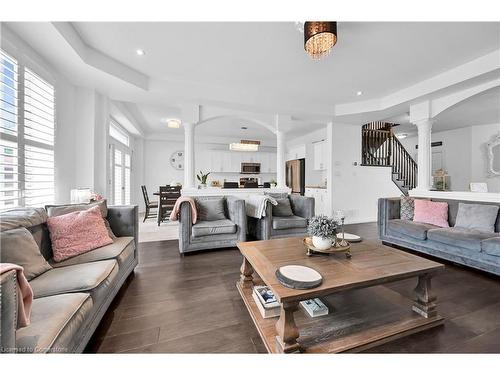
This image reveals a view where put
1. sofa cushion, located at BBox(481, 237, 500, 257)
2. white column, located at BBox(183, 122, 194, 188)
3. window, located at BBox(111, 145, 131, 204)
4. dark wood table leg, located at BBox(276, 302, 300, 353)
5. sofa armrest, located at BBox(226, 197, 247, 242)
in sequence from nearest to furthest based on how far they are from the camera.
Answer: dark wood table leg, located at BBox(276, 302, 300, 353)
sofa cushion, located at BBox(481, 237, 500, 257)
sofa armrest, located at BBox(226, 197, 247, 242)
white column, located at BBox(183, 122, 194, 188)
window, located at BBox(111, 145, 131, 204)

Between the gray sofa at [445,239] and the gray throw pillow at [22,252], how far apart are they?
400 centimetres

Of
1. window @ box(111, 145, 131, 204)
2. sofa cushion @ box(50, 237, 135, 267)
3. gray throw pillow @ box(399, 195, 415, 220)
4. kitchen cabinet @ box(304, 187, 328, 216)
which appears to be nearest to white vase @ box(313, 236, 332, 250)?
sofa cushion @ box(50, 237, 135, 267)

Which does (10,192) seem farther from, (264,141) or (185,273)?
(264,141)

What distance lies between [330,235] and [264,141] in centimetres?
706

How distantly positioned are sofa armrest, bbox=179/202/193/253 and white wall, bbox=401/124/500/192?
7.76 meters

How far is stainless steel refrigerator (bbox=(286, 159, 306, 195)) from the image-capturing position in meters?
7.64

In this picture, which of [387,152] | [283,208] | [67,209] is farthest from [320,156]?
[67,209]

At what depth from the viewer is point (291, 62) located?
9.96 ft

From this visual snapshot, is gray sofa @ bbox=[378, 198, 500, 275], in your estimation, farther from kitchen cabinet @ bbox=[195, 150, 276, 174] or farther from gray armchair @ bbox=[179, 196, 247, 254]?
kitchen cabinet @ bbox=[195, 150, 276, 174]

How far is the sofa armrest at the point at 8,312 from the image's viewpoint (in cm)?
81

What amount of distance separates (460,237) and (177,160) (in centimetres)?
730

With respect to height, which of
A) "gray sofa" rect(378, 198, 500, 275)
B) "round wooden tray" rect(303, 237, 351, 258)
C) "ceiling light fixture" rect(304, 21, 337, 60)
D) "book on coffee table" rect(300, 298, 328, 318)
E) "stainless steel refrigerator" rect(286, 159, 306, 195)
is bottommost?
"book on coffee table" rect(300, 298, 328, 318)

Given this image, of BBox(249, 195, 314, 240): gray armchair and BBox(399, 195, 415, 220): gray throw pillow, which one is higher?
BBox(399, 195, 415, 220): gray throw pillow

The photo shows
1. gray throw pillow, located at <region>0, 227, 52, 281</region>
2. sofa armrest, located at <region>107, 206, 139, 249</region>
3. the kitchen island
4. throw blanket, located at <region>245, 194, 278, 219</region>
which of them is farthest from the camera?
the kitchen island
